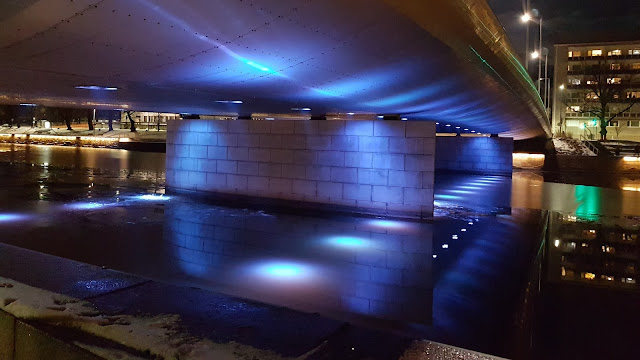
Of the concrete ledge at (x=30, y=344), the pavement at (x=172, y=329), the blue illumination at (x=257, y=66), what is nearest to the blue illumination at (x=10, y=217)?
the pavement at (x=172, y=329)

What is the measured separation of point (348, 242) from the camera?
9.16 meters

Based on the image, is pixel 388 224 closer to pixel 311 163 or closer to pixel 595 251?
pixel 311 163

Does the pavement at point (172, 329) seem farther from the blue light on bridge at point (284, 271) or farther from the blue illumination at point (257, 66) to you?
the blue illumination at point (257, 66)

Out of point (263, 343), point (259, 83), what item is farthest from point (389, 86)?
point (263, 343)

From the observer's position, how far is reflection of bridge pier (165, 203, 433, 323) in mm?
5742

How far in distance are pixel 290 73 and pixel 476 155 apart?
2784 centimetres

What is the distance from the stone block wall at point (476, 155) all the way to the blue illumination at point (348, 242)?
80.3 feet

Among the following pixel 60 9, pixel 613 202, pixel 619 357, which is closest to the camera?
pixel 619 357

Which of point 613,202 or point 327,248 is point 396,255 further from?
point 613,202

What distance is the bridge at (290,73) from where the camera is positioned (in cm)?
512

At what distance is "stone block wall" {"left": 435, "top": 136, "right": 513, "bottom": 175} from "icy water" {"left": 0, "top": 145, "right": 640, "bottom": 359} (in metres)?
17.8

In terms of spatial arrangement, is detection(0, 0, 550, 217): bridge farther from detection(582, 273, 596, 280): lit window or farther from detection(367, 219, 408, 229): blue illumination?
detection(582, 273, 596, 280): lit window

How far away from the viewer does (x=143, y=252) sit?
768cm

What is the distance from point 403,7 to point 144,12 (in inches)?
100
